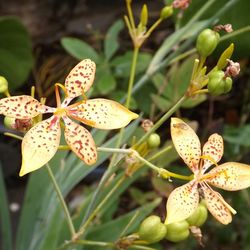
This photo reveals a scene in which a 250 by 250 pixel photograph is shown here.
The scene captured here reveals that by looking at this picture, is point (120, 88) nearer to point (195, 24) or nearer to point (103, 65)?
point (103, 65)

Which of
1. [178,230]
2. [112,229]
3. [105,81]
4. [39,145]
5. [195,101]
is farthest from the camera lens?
[105,81]

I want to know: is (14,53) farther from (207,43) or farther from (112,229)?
(207,43)

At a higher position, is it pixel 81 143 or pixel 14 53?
pixel 81 143

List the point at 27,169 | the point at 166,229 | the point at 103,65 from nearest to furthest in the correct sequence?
the point at 27,169 < the point at 166,229 < the point at 103,65

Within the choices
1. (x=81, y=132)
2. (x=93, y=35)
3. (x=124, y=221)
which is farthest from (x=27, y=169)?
(x=93, y=35)

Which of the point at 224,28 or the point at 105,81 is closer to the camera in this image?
the point at 224,28

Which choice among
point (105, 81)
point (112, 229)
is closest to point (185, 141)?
point (112, 229)

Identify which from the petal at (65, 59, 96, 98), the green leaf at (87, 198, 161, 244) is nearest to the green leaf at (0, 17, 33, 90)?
the green leaf at (87, 198, 161, 244)
